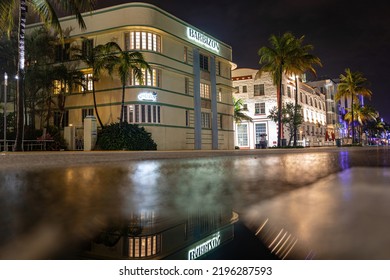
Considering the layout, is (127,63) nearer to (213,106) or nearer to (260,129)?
(213,106)

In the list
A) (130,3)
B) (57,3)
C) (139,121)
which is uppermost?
(130,3)

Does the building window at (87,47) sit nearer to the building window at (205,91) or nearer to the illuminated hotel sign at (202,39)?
the illuminated hotel sign at (202,39)

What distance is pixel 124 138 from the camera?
80.9 feet

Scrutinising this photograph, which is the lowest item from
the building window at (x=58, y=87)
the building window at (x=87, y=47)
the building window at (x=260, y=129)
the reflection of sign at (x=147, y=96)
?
the building window at (x=260, y=129)

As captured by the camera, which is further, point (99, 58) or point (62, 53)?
point (62, 53)

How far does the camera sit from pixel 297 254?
1529mm

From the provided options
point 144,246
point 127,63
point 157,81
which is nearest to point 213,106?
point 157,81

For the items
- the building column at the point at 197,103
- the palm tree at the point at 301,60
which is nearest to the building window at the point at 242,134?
the palm tree at the point at 301,60

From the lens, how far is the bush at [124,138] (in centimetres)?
2452

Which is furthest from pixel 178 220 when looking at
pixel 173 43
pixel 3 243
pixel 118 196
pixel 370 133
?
pixel 370 133

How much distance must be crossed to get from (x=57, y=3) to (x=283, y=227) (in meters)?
20.2

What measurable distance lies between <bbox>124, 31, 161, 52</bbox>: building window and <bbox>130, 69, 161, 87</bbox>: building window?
1938 millimetres

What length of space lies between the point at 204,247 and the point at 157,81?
2860cm

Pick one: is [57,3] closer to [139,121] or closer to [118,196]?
[139,121]
